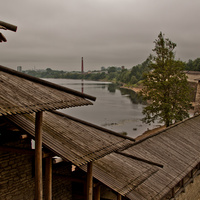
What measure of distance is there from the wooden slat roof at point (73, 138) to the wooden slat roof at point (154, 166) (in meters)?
0.95

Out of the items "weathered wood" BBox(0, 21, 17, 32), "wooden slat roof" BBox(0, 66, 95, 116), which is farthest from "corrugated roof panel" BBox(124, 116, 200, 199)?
"weathered wood" BBox(0, 21, 17, 32)

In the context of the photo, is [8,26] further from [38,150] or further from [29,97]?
[38,150]

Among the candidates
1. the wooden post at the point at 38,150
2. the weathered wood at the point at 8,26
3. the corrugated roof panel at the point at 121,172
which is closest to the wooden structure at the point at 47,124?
the wooden post at the point at 38,150

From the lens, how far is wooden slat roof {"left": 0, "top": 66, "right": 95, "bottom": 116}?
12.9 ft

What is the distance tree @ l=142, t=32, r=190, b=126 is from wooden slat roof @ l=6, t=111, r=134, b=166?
16257mm

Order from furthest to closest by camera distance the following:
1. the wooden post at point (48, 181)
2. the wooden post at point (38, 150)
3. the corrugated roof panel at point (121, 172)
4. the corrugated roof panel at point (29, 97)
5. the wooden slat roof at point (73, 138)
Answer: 1. the corrugated roof panel at point (121, 172)
2. the wooden post at point (48, 181)
3. the wooden slat roof at point (73, 138)
4. the wooden post at point (38, 150)
5. the corrugated roof panel at point (29, 97)

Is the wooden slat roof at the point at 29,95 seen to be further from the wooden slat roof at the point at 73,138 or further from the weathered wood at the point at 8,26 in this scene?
the weathered wood at the point at 8,26

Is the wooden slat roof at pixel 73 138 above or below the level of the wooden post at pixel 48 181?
above

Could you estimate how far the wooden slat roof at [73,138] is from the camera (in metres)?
4.89

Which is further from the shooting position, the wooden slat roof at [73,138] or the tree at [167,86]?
the tree at [167,86]

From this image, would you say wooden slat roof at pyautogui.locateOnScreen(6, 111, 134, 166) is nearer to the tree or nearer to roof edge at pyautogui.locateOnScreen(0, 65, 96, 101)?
roof edge at pyautogui.locateOnScreen(0, 65, 96, 101)

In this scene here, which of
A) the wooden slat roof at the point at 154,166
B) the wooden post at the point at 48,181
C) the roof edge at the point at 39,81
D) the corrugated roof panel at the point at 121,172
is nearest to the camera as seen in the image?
the roof edge at the point at 39,81

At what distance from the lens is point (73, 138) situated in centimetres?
564

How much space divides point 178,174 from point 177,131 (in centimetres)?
575
